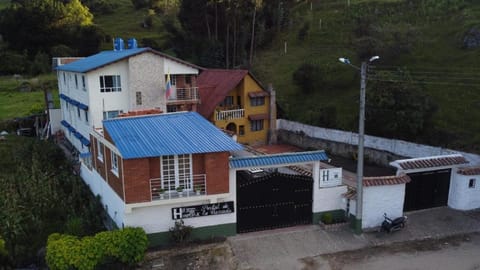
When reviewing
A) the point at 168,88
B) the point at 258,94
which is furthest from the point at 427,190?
the point at 258,94

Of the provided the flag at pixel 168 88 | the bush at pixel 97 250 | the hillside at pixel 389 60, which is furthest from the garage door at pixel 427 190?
the flag at pixel 168 88

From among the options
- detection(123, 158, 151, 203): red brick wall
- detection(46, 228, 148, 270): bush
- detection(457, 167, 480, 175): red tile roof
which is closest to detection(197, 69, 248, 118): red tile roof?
detection(123, 158, 151, 203): red brick wall

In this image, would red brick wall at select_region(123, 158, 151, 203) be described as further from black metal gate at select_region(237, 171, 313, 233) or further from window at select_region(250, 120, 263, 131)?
window at select_region(250, 120, 263, 131)

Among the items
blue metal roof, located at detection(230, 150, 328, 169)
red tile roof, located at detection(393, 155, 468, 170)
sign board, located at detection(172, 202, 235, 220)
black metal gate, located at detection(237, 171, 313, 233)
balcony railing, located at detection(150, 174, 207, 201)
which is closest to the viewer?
balcony railing, located at detection(150, 174, 207, 201)

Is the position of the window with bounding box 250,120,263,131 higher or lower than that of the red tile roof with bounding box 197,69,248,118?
lower

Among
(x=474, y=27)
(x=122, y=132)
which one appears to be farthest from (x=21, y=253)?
(x=474, y=27)

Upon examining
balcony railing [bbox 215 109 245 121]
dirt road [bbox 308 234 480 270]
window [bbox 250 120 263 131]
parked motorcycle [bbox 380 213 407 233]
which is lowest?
dirt road [bbox 308 234 480 270]
